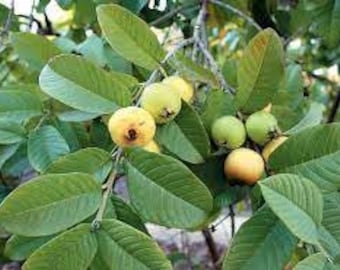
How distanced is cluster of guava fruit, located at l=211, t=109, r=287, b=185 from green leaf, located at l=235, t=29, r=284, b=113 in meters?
0.02

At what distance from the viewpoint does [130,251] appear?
0.64 meters

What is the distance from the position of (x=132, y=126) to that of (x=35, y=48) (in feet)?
1.15

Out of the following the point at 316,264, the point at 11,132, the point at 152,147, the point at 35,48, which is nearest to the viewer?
the point at 316,264

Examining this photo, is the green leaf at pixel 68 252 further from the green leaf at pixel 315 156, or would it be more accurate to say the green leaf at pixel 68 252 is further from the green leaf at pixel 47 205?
the green leaf at pixel 315 156

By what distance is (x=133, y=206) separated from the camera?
694mm

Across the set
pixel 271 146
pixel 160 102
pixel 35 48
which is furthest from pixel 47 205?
pixel 35 48

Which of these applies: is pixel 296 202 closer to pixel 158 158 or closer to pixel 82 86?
pixel 158 158

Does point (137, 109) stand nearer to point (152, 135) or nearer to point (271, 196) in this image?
point (152, 135)

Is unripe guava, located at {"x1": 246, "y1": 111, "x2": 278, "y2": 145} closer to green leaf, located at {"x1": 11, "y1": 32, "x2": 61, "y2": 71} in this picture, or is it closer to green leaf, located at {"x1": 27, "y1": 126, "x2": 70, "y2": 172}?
green leaf, located at {"x1": 27, "y1": 126, "x2": 70, "y2": 172}

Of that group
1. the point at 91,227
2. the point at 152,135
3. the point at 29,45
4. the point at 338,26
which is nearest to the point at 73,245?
the point at 91,227

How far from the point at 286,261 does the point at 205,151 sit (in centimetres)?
16

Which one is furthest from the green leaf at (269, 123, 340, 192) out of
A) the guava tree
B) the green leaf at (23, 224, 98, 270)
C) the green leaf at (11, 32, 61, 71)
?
the green leaf at (11, 32, 61, 71)

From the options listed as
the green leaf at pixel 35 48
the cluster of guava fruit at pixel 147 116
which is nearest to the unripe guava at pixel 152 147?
the cluster of guava fruit at pixel 147 116

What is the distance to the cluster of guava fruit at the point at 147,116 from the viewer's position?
2.21 ft
